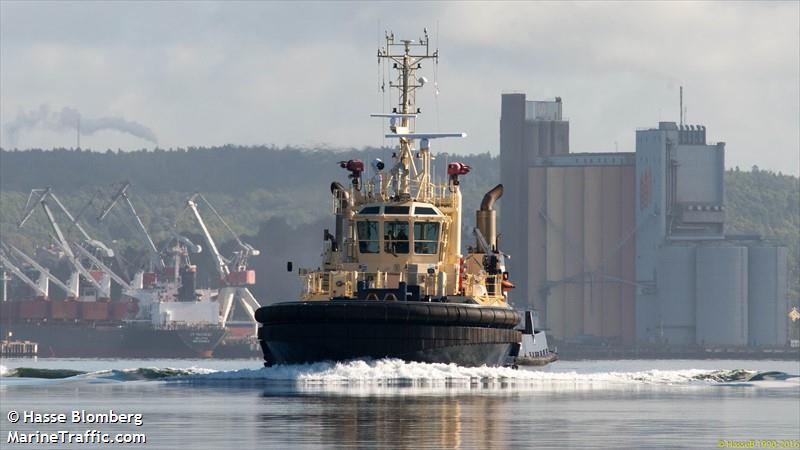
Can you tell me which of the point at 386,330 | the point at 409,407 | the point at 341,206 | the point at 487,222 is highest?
the point at 341,206

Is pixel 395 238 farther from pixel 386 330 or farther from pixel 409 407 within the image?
pixel 409 407

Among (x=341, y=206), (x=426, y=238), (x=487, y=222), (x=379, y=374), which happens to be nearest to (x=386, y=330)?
(x=379, y=374)

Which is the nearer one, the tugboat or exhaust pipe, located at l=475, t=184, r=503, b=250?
the tugboat

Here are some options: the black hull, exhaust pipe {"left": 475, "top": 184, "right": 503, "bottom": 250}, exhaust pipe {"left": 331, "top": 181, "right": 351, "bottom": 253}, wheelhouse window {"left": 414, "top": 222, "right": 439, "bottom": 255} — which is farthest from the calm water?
exhaust pipe {"left": 331, "top": 181, "right": 351, "bottom": 253}

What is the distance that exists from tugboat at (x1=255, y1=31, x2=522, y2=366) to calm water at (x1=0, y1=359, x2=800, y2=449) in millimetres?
877

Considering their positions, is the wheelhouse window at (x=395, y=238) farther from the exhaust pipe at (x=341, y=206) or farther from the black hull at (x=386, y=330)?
the black hull at (x=386, y=330)

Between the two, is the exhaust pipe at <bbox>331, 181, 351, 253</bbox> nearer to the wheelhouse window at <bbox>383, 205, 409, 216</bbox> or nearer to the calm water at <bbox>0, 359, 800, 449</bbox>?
the wheelhouse window at <bbox>383, 205, 409, 216</bbox>

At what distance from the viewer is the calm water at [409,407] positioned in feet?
148

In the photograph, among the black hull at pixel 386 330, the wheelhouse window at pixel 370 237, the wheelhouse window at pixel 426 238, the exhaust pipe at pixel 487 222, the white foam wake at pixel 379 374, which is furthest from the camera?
A: the exhaust pipe at pixel 487 222

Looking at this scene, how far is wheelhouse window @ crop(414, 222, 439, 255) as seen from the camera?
2901 inches

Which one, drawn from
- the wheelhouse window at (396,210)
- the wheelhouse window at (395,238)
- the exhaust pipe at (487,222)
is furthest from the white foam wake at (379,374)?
A: the wheelhouse window at (396,210)

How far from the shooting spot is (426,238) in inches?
2908

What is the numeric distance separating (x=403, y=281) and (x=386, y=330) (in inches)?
149

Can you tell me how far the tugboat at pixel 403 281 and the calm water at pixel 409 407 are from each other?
2.88 feet
